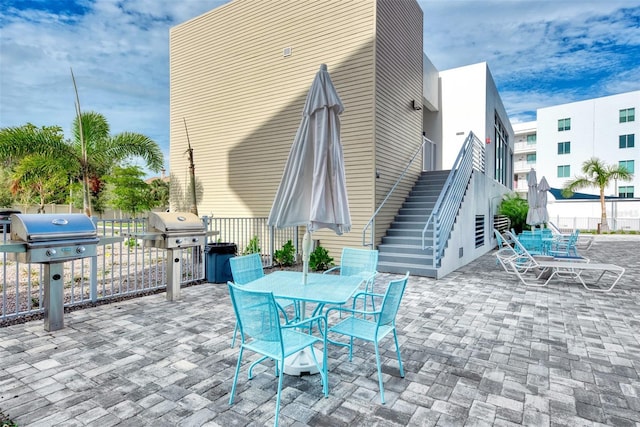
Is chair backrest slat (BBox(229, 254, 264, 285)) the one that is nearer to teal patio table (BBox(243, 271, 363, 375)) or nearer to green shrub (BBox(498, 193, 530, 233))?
teal patio table (BBox(243, 271, 363, 375))

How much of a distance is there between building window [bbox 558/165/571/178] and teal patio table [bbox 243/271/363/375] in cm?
3433

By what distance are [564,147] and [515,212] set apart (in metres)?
20.5

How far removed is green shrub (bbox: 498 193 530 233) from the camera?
15547mm


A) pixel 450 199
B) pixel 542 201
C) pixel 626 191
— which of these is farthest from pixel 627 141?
pixel 450 199

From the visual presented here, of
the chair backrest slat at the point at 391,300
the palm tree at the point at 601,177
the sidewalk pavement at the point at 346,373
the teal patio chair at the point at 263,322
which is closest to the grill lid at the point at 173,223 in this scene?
the sidewalk pavement at the point at 346,373

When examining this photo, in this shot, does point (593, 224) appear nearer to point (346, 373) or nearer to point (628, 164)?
point (628, 164)

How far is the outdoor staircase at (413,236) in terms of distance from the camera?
7.59 m

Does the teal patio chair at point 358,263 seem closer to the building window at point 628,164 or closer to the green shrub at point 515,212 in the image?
the green shrub at point 515,212


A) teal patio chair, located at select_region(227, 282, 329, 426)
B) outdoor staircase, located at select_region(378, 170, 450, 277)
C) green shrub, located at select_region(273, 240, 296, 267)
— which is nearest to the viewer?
teal patio chair, located at select_region(227, 282, 329, 426)

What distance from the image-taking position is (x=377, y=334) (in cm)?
274

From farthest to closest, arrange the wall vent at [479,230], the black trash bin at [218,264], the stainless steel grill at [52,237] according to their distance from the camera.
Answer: the wall vent at [479,230], the black trash bin at [218,264], the stainless steel grill at [52,237]

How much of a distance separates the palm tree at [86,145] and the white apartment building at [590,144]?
29.6 metres

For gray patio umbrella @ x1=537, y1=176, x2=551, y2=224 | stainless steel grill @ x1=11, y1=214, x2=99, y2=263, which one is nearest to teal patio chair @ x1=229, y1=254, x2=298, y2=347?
stainless steel grill @ x1=11, y1=214, x2=99, y2=263

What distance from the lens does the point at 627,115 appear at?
1093 inches
